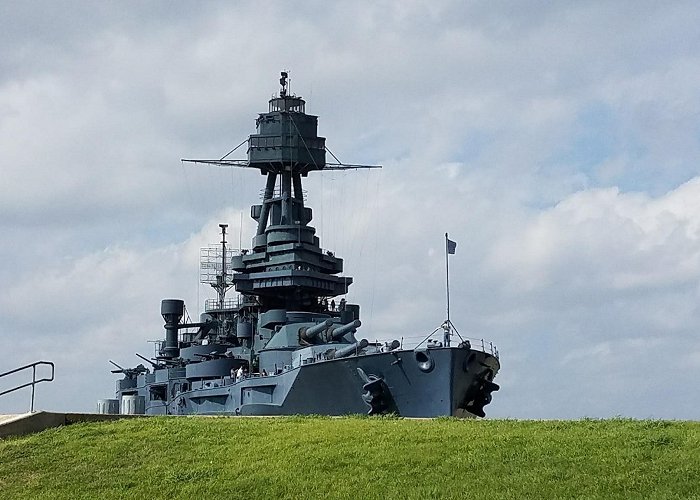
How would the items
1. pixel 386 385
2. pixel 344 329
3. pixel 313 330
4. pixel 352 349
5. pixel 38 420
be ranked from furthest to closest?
1. pixel 313 330
2. pixel 344 329
3. pixel 352 349
4. pixel 386 385
5. pixel 38 420

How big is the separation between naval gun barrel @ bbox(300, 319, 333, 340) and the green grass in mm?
16685

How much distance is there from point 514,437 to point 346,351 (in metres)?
15.9

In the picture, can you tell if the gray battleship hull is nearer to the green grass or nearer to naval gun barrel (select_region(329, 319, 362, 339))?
naval gun barrel (select_region(329, 319, 362, 339))

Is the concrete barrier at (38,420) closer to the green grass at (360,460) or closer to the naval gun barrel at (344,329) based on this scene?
the green grass at (360,460)

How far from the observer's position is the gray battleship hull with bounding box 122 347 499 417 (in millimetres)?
32938

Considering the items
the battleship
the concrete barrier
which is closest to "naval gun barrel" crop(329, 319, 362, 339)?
the battleship

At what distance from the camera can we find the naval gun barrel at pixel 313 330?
39188 mm

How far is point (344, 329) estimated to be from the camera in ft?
126

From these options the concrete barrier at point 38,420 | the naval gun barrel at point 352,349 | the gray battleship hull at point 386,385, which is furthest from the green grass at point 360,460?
the naval gun barrel at point 352,349

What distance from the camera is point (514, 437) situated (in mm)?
19297

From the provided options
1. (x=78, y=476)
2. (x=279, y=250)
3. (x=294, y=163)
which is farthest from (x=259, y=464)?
(x=294, y=163)

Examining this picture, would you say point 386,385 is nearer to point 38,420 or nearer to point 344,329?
point 344,329

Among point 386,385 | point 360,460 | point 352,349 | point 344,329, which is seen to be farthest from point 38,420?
point 344,329

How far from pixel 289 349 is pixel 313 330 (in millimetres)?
1184
